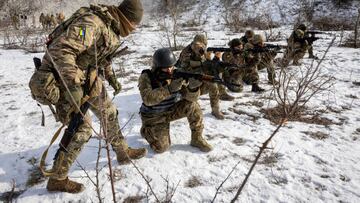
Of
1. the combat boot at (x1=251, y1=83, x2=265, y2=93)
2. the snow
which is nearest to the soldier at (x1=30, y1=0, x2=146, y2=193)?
the snow

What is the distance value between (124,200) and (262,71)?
17.4 feet

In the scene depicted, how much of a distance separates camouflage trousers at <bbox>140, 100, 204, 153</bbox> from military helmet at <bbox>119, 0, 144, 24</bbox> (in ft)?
3.75

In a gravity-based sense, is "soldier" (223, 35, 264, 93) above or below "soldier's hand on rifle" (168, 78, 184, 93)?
below

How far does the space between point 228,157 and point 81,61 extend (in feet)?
6.36

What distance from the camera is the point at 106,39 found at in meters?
2.51

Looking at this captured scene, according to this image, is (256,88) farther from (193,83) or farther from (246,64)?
(193,83)

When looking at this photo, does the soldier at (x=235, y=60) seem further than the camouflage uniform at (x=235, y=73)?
No

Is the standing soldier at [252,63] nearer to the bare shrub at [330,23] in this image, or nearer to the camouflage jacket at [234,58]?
the camouflage jacket at [234,58]

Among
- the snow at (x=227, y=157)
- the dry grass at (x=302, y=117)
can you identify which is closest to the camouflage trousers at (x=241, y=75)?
the snow at (x=227, y=157)

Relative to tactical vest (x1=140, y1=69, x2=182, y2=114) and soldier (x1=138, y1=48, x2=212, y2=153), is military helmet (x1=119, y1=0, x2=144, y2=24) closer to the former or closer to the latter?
soldier (x1=138, y1=48, x2=212, y2=153)

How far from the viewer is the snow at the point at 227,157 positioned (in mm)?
2771

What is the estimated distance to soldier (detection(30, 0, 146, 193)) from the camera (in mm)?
2166

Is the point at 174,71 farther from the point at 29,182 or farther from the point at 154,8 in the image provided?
the point at 154,8

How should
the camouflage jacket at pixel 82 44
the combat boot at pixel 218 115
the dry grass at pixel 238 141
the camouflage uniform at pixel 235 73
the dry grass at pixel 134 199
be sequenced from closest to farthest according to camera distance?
1. the camouflage jacket at pixel 82 44
2. the dry grass at pixel 134 199
3. the dry grass at pixel 238 141
4. the combat boot at pixel 218 115
5. the camouflage uniform at pixel 235 73
